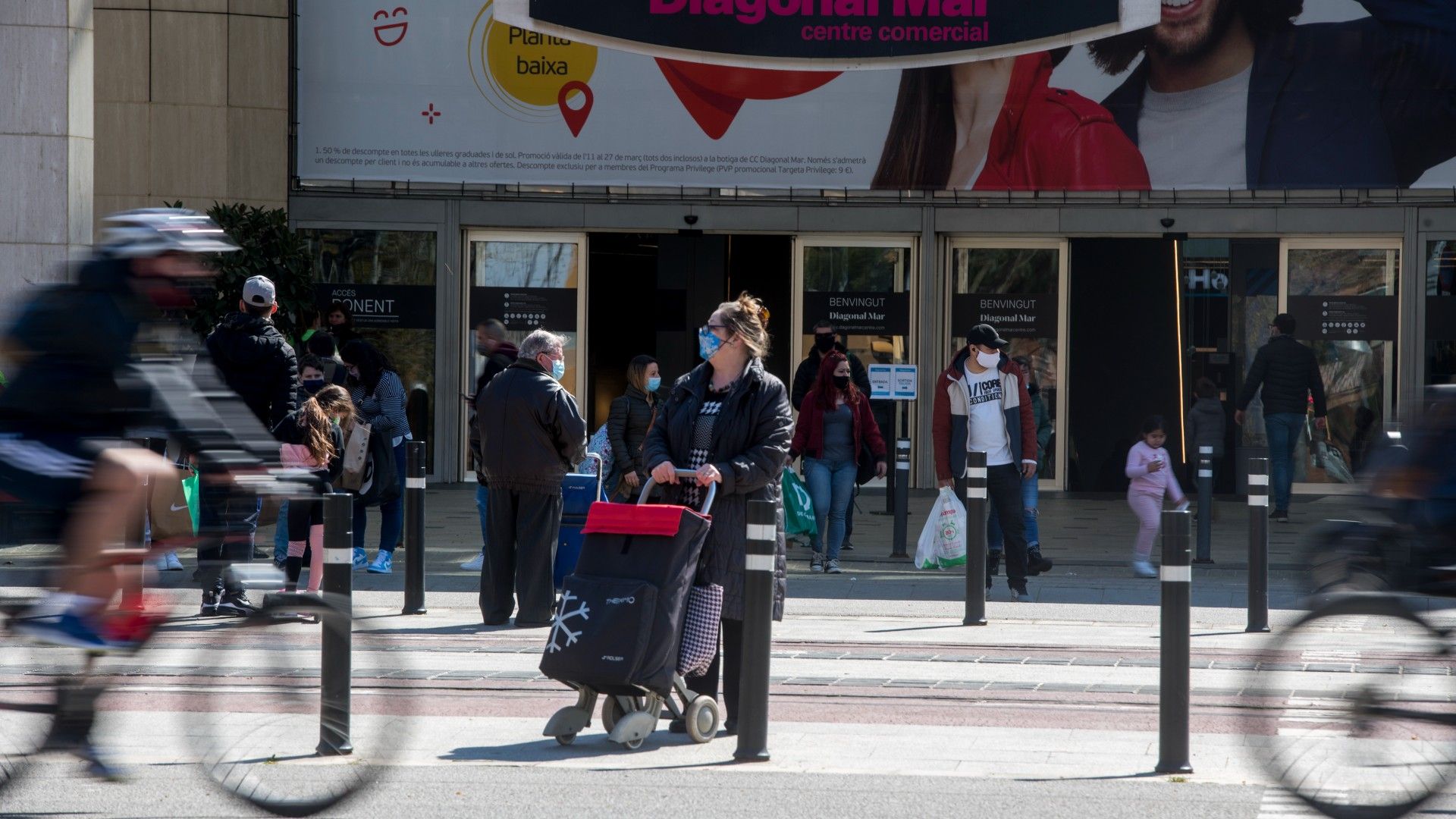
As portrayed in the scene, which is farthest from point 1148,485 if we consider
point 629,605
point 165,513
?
point 165,513

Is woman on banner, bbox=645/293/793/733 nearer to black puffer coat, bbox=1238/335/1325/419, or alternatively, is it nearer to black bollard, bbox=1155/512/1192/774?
black bollard, bbox=1155/512/1192/774

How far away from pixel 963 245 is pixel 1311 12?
4639 mm

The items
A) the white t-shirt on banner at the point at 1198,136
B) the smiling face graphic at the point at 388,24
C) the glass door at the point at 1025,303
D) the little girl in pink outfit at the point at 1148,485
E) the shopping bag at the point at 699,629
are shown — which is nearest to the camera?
the shopping bag at the point at 699,629

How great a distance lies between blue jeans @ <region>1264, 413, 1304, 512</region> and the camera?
1684 centimetres

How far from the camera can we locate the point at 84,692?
4.95 m

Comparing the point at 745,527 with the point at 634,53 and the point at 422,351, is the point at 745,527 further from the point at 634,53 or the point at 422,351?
the point at 422,351

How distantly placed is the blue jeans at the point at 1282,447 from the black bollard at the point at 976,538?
24.6 ft

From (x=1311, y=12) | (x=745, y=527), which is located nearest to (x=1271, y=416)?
(x=1311, y=12)

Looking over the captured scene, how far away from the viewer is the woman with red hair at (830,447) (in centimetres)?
1293

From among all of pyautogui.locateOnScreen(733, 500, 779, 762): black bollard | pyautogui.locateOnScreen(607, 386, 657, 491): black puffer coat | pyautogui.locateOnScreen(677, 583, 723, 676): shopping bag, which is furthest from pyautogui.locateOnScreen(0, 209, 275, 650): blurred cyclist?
pyautogui.locateOnScreen(607, 386, 657, 491): black puffer coat

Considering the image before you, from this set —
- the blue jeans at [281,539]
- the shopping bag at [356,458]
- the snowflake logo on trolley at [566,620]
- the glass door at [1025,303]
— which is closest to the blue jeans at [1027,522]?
the shopping bag at [356,458]

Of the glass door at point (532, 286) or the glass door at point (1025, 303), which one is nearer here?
the glass door at point (1025, 303)

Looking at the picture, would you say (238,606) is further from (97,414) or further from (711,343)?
(711,343)

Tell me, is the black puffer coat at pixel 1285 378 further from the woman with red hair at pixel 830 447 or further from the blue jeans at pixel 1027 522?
the woman with red hair at pixel 830 447
